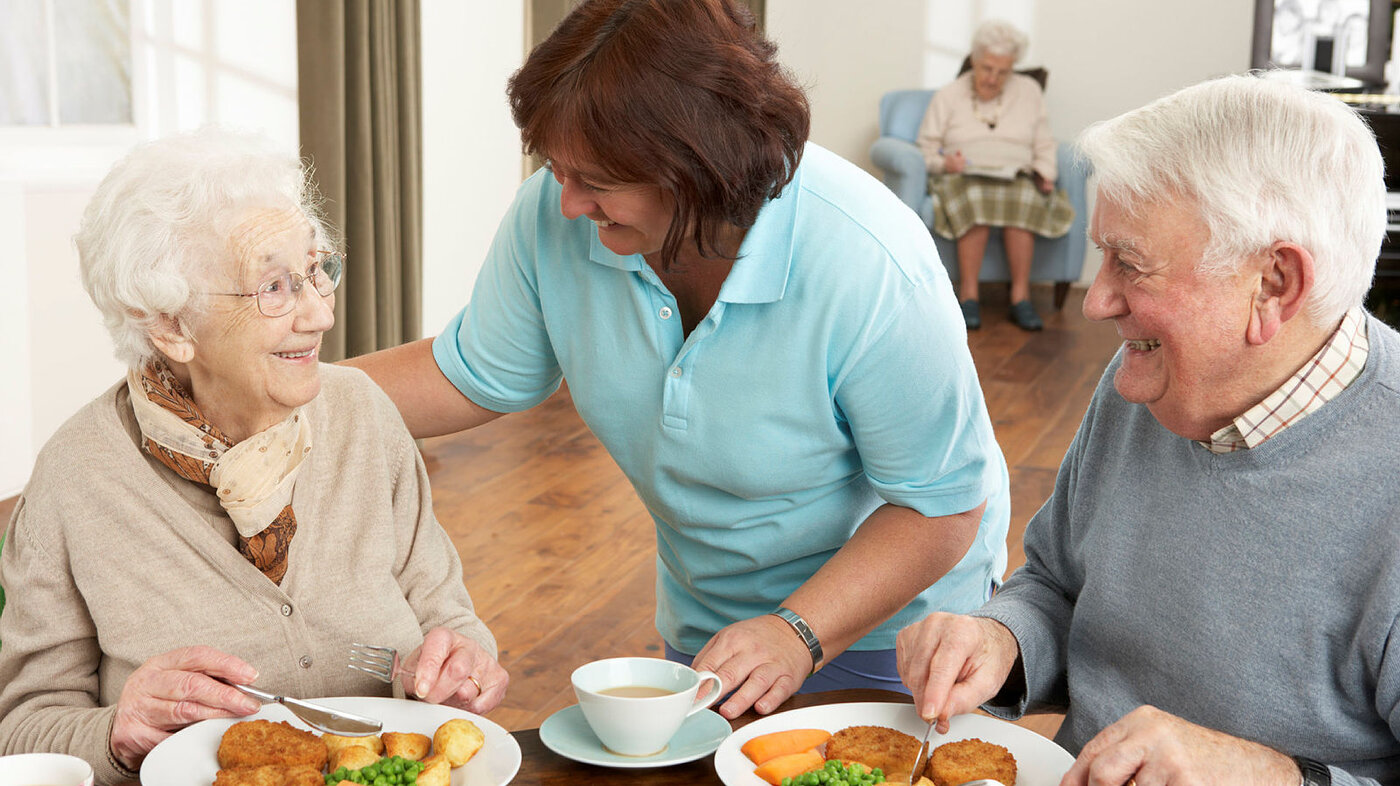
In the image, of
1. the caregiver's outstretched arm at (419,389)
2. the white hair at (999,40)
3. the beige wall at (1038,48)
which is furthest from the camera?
the beige wall at (1038,48)

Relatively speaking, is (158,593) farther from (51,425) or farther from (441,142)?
(441,142)

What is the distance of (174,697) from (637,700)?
405 mm

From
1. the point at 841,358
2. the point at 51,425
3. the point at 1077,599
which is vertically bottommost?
the point at 51,425

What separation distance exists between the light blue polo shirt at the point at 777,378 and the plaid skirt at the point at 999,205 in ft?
18.4

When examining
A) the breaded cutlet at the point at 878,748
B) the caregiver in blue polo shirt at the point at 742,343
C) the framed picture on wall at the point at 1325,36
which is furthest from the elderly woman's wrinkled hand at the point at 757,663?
the framed picture on wall at the point at 1325,36

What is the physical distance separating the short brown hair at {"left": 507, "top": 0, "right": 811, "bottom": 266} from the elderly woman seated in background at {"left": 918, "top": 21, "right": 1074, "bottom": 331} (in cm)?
582

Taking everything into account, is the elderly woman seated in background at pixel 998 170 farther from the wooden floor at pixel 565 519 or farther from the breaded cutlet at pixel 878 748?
the breaded cutlet at pixel 878 748

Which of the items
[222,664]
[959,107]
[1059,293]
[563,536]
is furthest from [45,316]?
[1059,293]

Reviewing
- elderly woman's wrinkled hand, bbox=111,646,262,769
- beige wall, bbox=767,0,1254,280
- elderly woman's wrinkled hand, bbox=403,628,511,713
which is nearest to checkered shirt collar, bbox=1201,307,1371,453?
elderly woman's wrinkled hand, bbox=403,628,511,713

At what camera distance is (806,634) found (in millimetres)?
1369

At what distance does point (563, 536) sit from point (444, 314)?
74.1 inches

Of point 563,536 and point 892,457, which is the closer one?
point 892,457

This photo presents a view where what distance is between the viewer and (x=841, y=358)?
1411 millimetres

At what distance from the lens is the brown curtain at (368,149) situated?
4078mm
